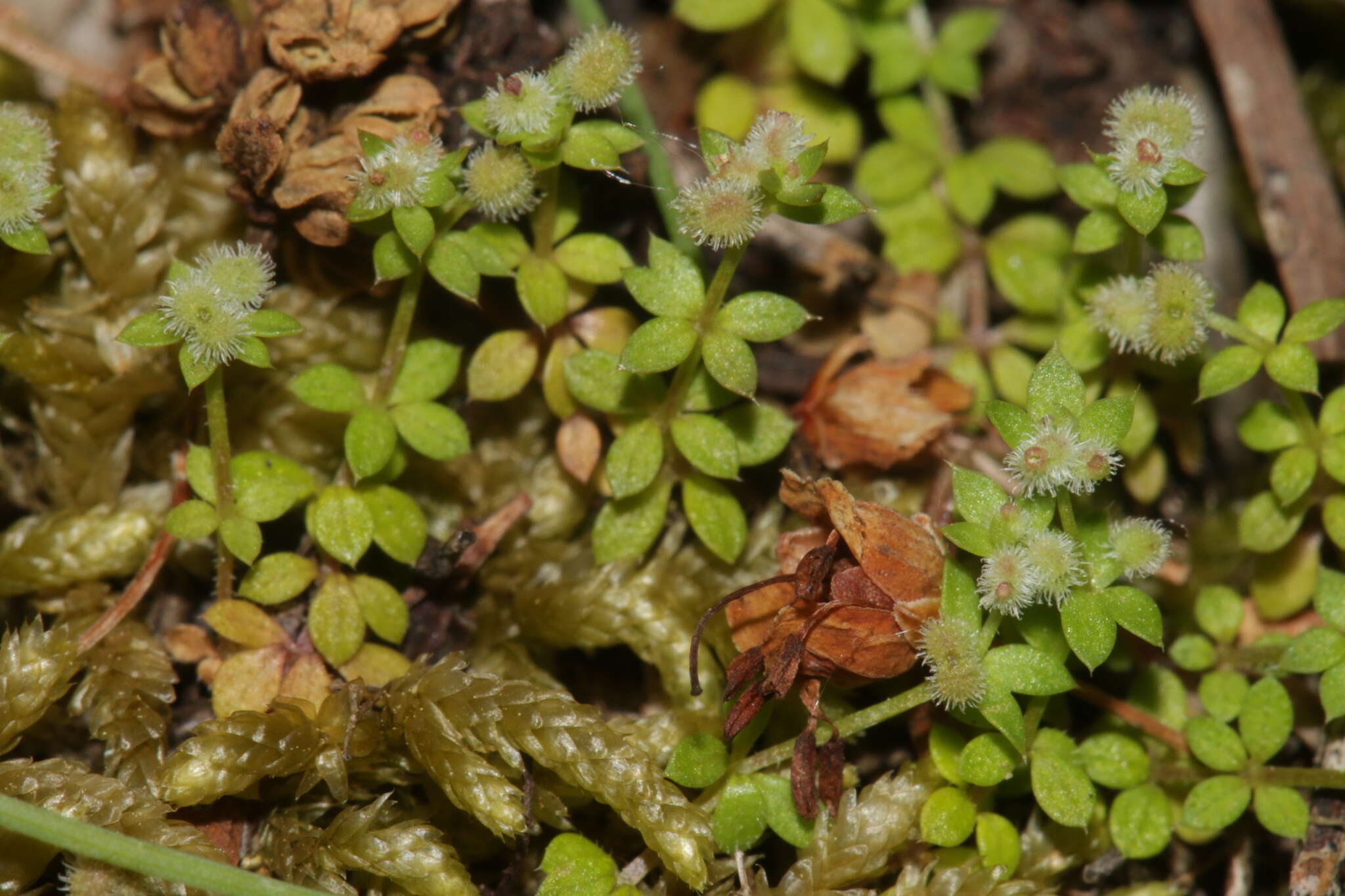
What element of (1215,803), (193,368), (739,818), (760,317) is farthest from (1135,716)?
(193,368)

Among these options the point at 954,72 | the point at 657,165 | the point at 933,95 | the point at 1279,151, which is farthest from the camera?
the point at 933,95

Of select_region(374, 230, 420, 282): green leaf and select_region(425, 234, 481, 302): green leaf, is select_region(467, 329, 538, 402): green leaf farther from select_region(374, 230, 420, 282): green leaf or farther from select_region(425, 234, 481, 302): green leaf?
select_region(374, 230, 420, 282): green leaf

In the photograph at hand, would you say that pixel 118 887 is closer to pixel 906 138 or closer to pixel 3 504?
pixel 3 504

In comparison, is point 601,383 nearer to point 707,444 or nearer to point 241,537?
point 707,444

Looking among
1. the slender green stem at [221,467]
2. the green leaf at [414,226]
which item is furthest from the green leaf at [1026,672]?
the slender green stem at [221,467]

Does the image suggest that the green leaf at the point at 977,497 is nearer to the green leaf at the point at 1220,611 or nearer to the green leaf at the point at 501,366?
the green leaf at the point at 1220,611

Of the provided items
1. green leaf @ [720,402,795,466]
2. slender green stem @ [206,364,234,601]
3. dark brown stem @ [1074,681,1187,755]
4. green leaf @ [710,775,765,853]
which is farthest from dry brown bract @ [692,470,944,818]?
slender green stem @ [206,364,234,601]
